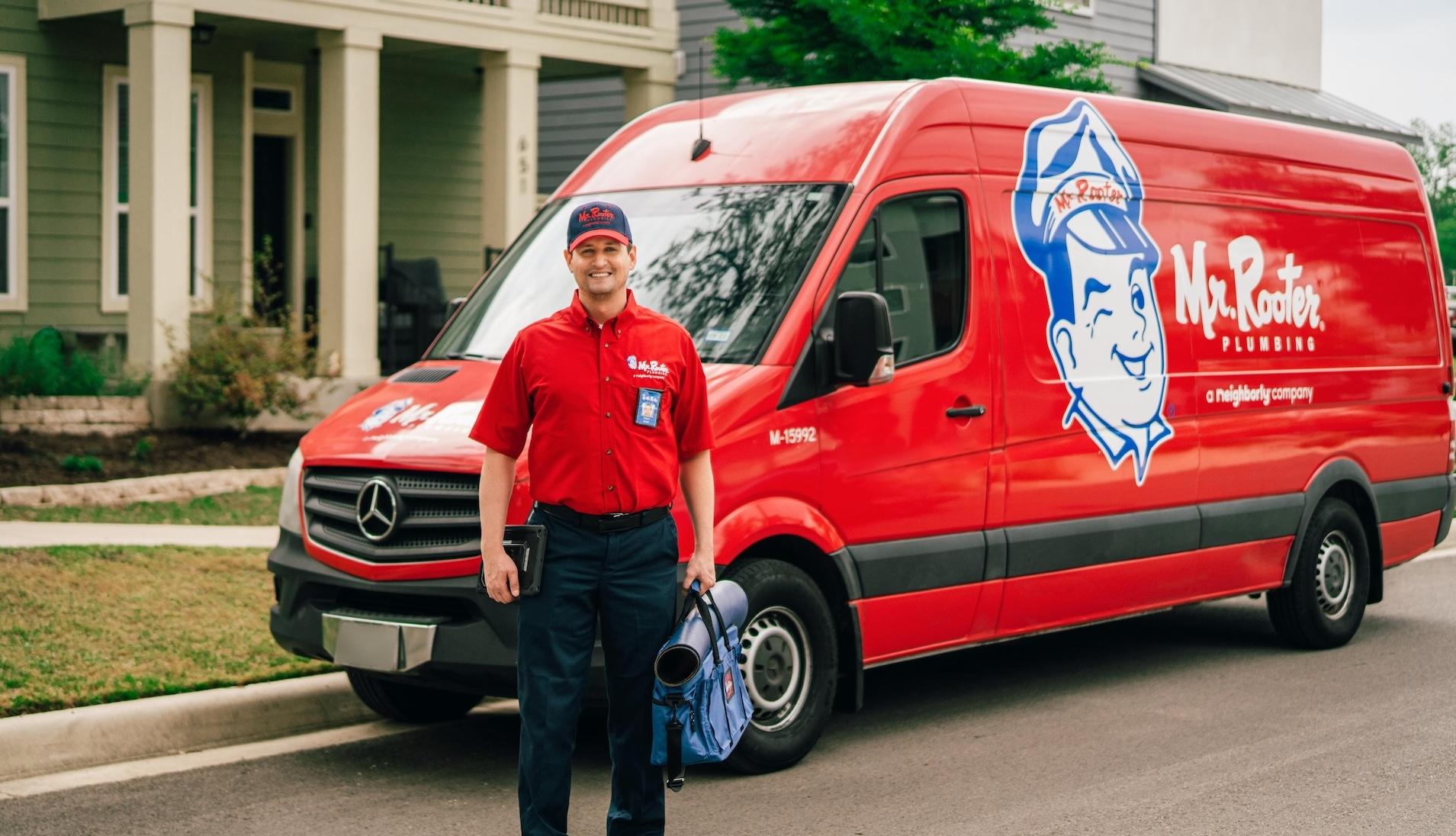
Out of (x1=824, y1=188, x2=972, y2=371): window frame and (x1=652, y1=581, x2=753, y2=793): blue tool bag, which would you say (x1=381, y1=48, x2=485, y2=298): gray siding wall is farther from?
(x1=652, y1=581, x2=753, y2=793): blue tool bag

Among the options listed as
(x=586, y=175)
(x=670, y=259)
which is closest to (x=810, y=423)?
(x=670, y=259)

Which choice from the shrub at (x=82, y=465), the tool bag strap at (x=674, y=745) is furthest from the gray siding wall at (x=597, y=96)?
the tool bag strap at (x=674, y=745)

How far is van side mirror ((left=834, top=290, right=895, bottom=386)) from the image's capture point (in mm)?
6715

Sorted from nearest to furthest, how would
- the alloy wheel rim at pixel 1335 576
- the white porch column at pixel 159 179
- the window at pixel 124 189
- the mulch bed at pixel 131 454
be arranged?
the alloy wheel rim at pixel 1335 576 → the mulch bed at pixel 131 454 → the white porch column at pixel 159 179 → the window at pixel 124 189

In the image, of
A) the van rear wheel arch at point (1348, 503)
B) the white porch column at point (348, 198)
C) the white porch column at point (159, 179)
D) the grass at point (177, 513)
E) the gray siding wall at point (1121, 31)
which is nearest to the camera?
the van rear wheel arch at point (1348, 503)

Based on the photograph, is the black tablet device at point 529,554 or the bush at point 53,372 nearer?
the black tablet device at point 529,554

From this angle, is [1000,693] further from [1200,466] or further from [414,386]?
[414,386]

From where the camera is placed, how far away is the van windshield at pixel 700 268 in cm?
699

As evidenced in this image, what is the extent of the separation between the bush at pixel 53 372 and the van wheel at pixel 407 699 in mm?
8430

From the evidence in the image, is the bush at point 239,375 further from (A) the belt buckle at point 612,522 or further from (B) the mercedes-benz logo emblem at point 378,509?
(A) the belt buckle at point 612,522

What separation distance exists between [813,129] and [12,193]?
37.4ft

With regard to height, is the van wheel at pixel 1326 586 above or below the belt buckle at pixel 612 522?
below

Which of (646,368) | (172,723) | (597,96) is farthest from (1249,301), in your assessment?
(597,96)

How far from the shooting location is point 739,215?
734 centimetres
